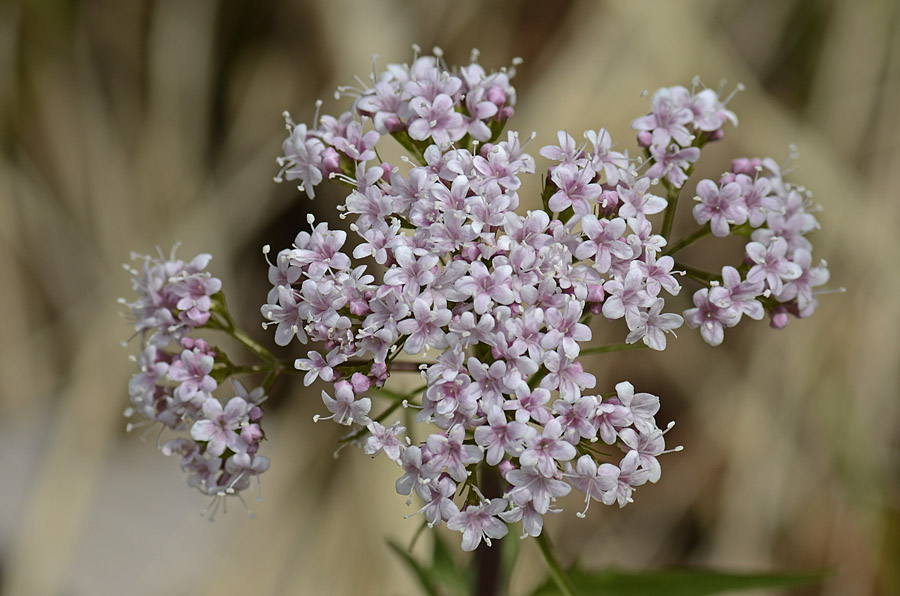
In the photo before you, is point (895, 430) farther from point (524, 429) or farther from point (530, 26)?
point (524, 429)

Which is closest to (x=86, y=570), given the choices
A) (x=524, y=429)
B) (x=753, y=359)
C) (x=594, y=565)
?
(x=594, y=565)

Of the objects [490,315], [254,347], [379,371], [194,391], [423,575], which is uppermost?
[490,315]

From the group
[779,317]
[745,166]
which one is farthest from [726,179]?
[779,317]

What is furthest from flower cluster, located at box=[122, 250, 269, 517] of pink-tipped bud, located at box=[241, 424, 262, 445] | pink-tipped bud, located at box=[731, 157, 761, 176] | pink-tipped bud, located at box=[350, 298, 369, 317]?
pink-tipped bud, located at box=[731, 157, 761, 176]

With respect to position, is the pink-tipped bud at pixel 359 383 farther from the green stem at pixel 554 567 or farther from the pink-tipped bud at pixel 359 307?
the green stem at pixel 554 567

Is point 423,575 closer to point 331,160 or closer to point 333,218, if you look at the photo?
point 331,160

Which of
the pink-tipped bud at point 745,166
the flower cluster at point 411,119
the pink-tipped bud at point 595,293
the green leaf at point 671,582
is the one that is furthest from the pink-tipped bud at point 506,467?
the pink-tipped bud at point 745,166
